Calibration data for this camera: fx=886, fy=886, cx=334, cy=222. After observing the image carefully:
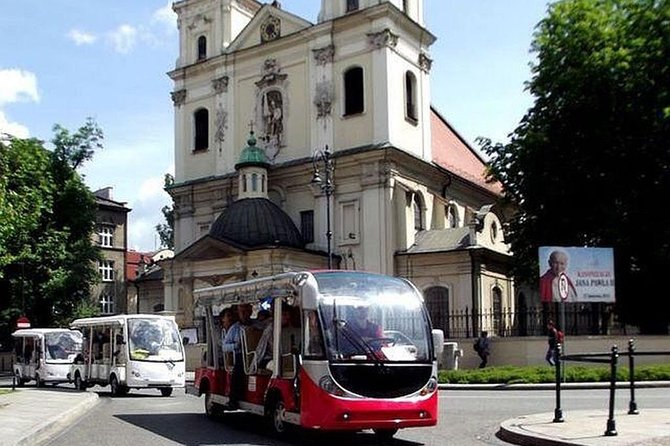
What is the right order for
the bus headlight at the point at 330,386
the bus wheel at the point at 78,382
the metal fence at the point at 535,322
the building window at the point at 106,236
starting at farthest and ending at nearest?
the building window at the point at 106,236, the metal fence at the point at 535,322, the bus wheel at the point at 78,382, the bus headlight at the point at 330,386

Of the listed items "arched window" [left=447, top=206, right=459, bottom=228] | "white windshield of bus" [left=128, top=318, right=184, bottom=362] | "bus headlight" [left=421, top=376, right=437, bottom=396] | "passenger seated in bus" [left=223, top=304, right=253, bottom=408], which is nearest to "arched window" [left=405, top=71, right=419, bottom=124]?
"arched window" [left=447, top=206, right=459, bottom=228]

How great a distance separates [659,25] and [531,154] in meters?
6.84

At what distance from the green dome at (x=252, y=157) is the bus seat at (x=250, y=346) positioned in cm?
3096

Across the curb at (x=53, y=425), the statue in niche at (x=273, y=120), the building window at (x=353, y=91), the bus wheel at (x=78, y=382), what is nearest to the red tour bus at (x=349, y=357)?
the curb at (x=53, y=425)

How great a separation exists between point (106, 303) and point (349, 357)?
58244 millimetres

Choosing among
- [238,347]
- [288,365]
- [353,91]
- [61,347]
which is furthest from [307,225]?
[288,365]

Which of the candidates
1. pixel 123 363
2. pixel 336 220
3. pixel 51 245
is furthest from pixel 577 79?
pixel 51 245

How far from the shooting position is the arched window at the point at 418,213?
47000mm

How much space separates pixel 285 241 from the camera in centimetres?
4450

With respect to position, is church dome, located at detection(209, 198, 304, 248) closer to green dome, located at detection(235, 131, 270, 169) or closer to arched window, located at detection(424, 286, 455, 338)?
green dome, located at detection(235, 131, 270, 169)

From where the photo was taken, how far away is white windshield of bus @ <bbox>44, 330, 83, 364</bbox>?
36.2 metres

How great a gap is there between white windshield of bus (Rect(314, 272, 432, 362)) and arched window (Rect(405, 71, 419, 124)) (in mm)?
33422

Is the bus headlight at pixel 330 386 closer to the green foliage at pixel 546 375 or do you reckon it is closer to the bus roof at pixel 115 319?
the green foliage at pixel 546 375

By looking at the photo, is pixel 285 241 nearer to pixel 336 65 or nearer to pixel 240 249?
pixel 240 249
